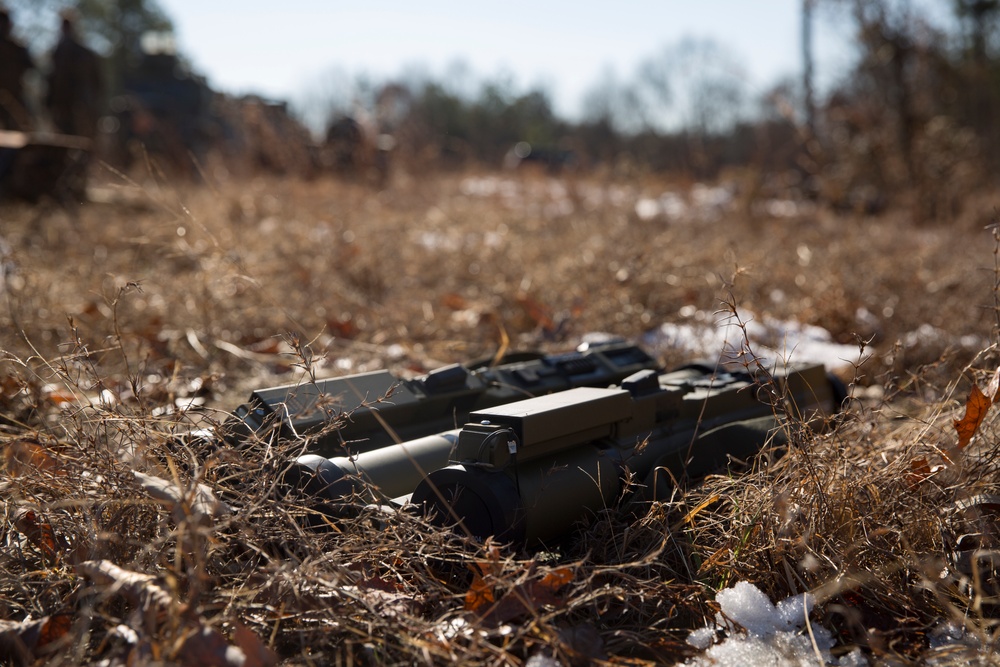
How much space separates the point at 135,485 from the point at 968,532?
188cm

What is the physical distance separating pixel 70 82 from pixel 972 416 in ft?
41.5

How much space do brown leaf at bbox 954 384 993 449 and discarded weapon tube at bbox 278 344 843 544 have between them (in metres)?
0.37

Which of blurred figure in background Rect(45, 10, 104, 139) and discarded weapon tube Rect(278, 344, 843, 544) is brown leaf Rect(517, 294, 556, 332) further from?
A: blurred figure in background Rect(45, 10, 104, 139)

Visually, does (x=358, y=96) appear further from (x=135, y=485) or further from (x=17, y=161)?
(x=135, y=485)

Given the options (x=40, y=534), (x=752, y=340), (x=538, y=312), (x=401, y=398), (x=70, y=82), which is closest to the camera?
(x=40, y=534)

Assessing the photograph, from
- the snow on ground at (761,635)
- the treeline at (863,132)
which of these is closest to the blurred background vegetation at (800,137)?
the treeline at (863,132)

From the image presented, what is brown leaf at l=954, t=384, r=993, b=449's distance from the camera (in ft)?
6.42

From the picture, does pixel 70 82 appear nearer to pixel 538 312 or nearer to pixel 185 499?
pixel 538 312

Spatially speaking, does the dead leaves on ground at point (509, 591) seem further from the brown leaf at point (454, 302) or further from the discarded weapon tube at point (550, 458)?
the brown leaf at point (454, 302)

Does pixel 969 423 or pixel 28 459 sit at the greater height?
pixel 28 459

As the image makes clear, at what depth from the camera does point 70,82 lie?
11.4m

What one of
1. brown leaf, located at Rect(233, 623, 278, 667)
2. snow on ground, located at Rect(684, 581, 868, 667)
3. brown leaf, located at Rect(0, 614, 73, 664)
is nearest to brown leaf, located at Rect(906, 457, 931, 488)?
snow on ground, located at Rect(684, 581, 868, 667)

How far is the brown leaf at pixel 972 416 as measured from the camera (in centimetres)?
196

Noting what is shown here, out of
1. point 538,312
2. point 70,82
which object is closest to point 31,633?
point 538,312
